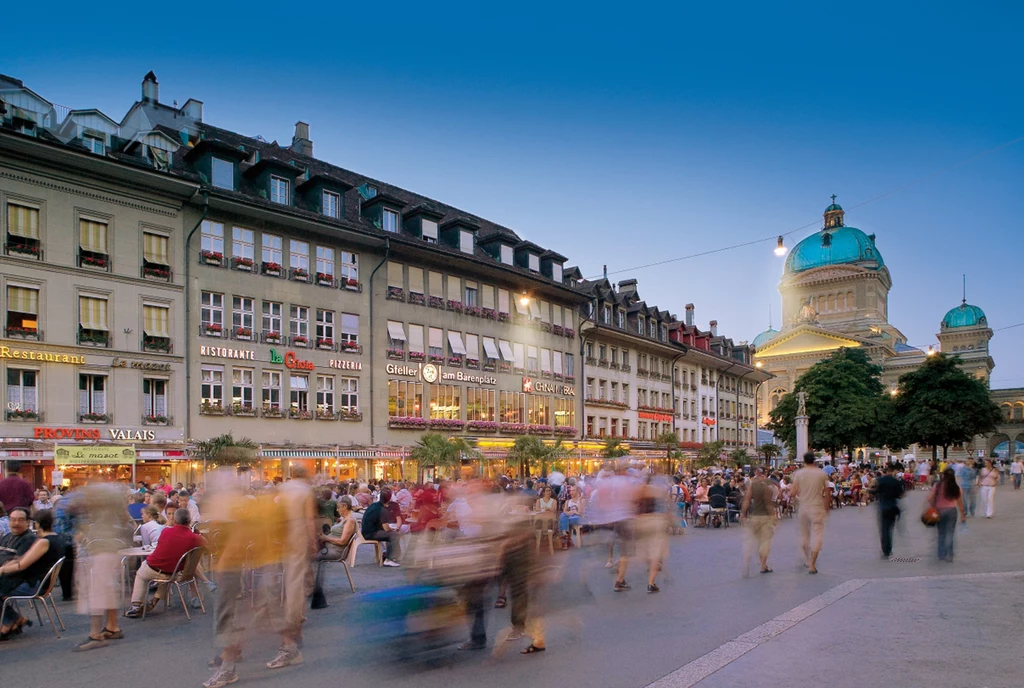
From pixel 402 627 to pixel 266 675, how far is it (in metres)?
1.27

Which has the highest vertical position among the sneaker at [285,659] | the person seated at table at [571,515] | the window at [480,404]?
the window at [480,404]

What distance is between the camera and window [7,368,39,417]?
27123mm

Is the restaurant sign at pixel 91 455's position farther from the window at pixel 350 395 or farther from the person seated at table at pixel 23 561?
the person seated at table at pixel 23 561

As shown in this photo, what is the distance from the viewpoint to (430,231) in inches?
1645

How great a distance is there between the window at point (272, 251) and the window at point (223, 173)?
2.39m

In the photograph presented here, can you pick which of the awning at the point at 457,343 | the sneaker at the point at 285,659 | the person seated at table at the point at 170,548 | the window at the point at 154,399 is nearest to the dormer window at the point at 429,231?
the awning at the point at 457,343

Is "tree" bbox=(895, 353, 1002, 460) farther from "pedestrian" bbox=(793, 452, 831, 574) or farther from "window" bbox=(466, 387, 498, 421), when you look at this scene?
"pedestrian" bbox=(793, 452, 831, 574)

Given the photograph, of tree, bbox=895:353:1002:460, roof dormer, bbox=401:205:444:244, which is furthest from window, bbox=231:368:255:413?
tree, bbox=895:353:1002:460

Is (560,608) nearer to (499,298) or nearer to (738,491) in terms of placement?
(738,491)

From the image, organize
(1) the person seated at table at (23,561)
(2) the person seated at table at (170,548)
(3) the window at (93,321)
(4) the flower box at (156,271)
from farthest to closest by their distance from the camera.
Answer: (4) the flower box at (156,271), (3) the window at (93,321), (2) the person seated at table at (170,548), (1) the person seated at table at (23,561)

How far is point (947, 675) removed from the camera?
716cm

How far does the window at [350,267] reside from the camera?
123ft

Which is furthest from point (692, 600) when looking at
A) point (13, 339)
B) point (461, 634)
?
point (13, 339)

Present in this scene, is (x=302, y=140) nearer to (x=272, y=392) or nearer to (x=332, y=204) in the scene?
(x=332, y=204)
